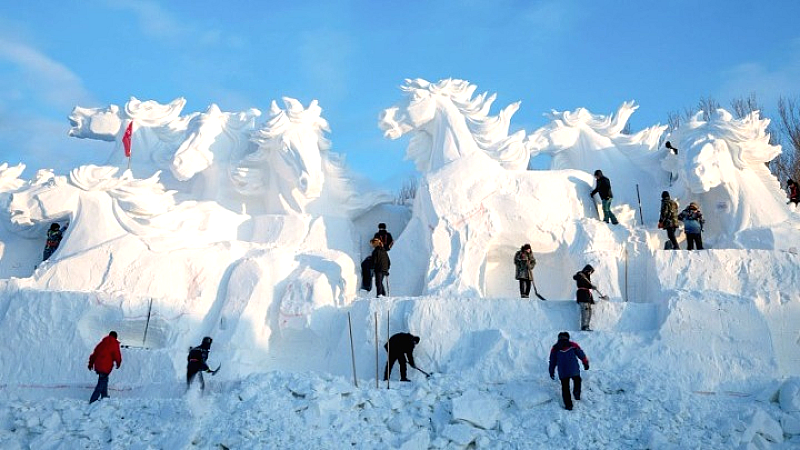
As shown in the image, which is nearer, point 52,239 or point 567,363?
point 567,363

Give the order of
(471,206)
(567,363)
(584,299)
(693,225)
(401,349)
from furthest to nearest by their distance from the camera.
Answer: (471,206), (693,225), (584,299), (401,349), (567,363)

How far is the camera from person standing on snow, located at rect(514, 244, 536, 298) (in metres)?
13.3

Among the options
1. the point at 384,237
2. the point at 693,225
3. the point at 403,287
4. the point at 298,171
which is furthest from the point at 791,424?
the point at 298,171

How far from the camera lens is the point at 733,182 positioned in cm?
1416

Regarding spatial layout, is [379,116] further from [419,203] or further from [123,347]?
[123,347]

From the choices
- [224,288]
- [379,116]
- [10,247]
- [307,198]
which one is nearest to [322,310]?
[224,288]

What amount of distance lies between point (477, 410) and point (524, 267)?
3.62 meters

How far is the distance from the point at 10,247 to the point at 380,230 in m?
6.38

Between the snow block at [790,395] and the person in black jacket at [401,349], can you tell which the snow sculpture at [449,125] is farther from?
the snow block at [790,395]

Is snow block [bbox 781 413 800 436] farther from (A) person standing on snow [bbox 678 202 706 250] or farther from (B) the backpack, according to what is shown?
(B) the backpack

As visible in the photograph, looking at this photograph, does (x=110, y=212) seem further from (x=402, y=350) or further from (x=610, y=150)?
(x=610, y=150)

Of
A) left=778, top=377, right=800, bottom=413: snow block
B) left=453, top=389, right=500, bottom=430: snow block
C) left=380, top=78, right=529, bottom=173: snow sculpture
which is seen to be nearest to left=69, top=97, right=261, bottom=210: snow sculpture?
left=380, top=78, right=529, bottom=173: snow sculpture

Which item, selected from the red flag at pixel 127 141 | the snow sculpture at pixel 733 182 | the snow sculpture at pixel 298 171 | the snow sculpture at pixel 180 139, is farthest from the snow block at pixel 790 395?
the red flag at pixel 127 141

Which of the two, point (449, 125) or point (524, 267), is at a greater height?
point (449, 125)
